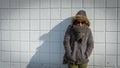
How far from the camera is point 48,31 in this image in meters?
7.00

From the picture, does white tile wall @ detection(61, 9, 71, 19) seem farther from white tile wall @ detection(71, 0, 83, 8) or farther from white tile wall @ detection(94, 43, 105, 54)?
white tile wall @ detection(94, 43, 105, 54)

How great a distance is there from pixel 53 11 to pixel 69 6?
39cm

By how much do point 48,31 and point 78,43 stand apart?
1009 millimetres

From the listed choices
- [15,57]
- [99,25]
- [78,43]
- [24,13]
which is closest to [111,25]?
[99,25]

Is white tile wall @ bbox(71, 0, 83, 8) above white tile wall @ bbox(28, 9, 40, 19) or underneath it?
above

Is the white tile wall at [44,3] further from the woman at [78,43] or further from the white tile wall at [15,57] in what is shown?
the white tile wall at [15,57]

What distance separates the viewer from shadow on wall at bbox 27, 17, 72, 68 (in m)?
6.95

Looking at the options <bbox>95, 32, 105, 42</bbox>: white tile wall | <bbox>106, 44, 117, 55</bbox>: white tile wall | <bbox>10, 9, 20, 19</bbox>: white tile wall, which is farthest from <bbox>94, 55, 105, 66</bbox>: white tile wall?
<bbox>10, 9, 20, 19</bbox>: white tile wall

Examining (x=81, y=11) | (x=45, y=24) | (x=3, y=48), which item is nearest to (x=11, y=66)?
(x=3, y=48)

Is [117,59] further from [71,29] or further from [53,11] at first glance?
[53,11]

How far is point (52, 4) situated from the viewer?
6969 millimetres

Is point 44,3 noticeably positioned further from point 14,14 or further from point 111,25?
point 111,25

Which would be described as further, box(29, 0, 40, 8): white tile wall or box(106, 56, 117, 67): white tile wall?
box(29, 0, 40, 8): white tile wall

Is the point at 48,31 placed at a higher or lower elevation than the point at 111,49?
higher
